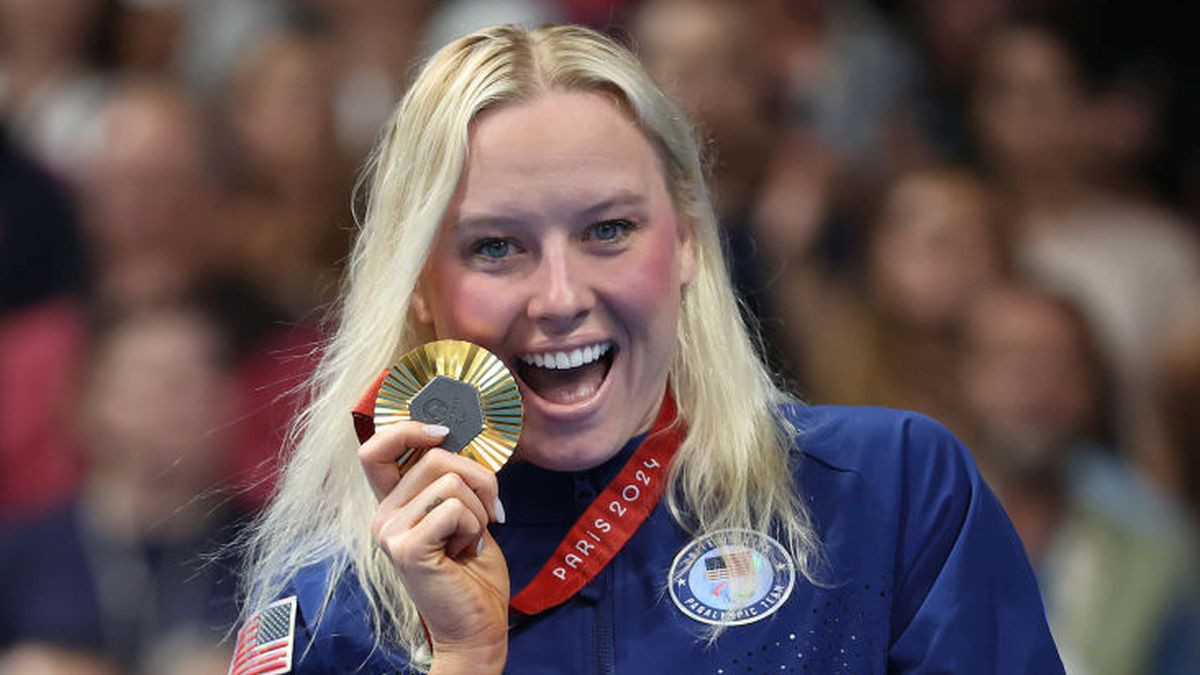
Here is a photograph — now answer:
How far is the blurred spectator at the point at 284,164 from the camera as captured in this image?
5129mm

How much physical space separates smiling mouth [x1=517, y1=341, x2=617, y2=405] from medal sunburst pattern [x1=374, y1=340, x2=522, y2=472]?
0.34ft

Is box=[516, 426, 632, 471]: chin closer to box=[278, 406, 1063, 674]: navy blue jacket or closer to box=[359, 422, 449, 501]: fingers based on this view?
box=[278, 406, 1063, 674]: navy blue jacket

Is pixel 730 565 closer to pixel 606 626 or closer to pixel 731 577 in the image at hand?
pixel 731 577

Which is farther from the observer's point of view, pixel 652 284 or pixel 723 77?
pixel 723 77

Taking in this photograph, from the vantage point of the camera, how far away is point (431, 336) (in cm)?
254

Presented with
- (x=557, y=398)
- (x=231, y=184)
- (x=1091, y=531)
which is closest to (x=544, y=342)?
(x=557, y=398)

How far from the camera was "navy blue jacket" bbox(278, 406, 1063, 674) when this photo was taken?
2285 mm

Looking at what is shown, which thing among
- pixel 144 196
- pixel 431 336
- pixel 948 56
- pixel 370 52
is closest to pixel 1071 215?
pixel 948 56

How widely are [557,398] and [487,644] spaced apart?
0.33m

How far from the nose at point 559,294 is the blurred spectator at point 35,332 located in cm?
281

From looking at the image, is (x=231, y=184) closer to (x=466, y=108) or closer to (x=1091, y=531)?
(x=1091, y=531)

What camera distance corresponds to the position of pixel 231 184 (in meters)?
5.38

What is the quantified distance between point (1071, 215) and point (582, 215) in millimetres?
3421

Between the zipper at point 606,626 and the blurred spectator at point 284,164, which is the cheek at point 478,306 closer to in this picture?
the zipper at point 606,626
